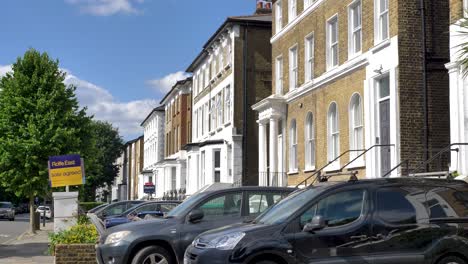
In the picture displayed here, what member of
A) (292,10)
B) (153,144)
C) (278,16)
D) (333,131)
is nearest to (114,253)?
(333,131)

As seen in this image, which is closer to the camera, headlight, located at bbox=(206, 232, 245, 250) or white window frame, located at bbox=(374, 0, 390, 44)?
headlight, located at bbox=(206, 232, 245, 250)

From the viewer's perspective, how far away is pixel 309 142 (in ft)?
83.9

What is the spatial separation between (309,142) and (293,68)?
3822 mm

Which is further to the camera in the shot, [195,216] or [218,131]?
[218,131]

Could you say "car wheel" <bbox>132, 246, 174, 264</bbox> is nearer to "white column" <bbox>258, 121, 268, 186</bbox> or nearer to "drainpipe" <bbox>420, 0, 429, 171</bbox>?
"drainpipe" <bbox>420, 0, 429, 171</bbox>

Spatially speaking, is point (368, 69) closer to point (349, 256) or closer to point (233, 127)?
point (349, 256)

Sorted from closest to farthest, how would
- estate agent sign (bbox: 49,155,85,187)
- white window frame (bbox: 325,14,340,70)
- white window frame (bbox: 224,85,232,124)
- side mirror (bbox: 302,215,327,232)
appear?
side mirror (bbox: 302,215,327,232)
estate agent sign (bbox: 49,155,85,187)
white window frame (bbox: 325,14,340,70)
white window frame (bbox: 224,85,232,124)

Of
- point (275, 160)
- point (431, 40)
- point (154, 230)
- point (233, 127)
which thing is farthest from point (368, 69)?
point (233, 127)

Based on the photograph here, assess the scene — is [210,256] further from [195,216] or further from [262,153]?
[262,153]

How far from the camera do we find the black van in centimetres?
859

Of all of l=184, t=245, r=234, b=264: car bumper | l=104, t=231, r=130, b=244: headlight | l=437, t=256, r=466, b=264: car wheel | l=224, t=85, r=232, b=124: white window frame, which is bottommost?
l=437, t=256, r=466, b=264: car wheel

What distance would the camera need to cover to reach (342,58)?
73.8 ft

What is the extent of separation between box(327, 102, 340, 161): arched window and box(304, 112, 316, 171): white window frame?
1.69 m

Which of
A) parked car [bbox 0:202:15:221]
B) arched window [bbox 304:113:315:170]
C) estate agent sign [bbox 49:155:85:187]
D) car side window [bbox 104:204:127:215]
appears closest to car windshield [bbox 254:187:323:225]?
estate agent sign [bbox 49:155:85:187]
